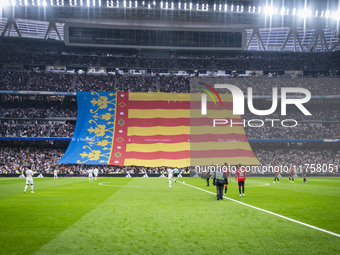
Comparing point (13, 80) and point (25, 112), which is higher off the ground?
point (13, 80)

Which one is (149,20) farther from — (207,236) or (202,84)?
(207,236)

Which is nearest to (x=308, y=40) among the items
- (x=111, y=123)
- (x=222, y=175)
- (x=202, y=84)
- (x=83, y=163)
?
(x=202, y=84)

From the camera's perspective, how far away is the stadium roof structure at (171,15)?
58062mm

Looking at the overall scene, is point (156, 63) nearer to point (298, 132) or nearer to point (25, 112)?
point (25, 112)

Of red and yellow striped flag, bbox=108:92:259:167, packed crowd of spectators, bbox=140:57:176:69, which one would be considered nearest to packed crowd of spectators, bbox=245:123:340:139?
red and yellow striped flag, bbox=108:92:259:167

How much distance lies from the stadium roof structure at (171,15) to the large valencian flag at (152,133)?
15.8 metres

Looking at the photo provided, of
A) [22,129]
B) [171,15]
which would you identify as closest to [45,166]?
[22,129]

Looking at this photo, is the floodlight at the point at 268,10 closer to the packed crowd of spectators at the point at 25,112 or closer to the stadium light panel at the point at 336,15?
the stadium light panel at the point at 336,15

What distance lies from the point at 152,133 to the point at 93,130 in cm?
1042

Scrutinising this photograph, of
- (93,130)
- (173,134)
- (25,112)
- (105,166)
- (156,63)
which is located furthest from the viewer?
(156,63)

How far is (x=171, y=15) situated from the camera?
62.8m

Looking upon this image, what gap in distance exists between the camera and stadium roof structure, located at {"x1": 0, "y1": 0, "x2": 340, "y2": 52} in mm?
58062

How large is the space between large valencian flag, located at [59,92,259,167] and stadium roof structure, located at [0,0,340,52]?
623 inches

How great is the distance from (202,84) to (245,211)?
5078cm
